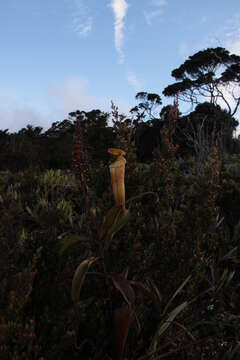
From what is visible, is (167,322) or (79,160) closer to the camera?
(79,160)

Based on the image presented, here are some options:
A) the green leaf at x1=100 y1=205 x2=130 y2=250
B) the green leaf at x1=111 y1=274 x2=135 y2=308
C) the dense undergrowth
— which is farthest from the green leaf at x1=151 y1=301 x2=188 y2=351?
the green leaf at x1=100 y1=205 x2=130 y2=250

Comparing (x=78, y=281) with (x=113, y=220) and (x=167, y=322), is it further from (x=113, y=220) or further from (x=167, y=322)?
(x=167, y=322)

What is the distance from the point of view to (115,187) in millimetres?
1631

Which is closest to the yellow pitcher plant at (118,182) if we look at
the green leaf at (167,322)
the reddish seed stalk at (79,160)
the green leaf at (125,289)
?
the reddish seed stalk at (79,160)

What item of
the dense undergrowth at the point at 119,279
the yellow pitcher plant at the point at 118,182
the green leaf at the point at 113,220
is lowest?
the dense undergrowth at the point at 119,279

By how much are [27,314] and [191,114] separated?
95.8 feet

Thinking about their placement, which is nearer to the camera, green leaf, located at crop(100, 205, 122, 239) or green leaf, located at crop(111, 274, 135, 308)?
green leaf, located at crop(111, 274, 135, 308)

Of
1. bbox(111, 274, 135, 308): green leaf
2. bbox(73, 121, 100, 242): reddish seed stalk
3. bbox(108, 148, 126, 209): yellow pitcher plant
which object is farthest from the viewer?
bbox(108, 148, 126, 209): yellow pitcher plant

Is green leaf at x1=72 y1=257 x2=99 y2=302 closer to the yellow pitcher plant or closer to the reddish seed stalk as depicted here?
the reddish seed stalk

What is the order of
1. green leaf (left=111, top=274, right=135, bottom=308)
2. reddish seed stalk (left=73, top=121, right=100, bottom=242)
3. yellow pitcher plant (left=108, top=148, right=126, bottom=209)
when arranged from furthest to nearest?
yellow pitcher plant (left=108, top=148, right=126, bottom=209)
reddish seed stalk (left=73, top=121, right=100, bottom=242)
green leaf (left=111, top=274, right=135, bottom=308)

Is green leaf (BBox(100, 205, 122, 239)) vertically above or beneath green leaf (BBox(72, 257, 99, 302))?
above

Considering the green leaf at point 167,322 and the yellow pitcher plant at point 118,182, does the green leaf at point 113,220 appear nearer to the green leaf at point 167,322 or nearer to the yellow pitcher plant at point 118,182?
the yellow pitcher plant at point 118,182

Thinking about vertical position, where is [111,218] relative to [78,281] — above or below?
above

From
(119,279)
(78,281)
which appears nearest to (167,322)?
(119,279)
